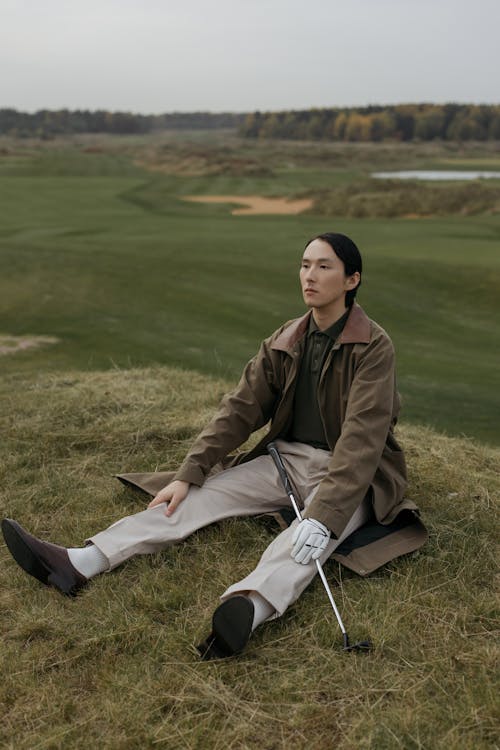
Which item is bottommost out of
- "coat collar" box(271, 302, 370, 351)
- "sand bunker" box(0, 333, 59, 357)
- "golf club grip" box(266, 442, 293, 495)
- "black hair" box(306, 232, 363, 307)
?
"sand bunker" box(0, 333, 59, 357)

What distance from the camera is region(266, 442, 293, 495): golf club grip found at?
4133 mm

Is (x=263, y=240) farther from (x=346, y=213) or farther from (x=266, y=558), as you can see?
(x=266, y=558)

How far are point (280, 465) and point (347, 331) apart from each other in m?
0.80

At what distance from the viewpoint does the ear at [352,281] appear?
13.4 feet

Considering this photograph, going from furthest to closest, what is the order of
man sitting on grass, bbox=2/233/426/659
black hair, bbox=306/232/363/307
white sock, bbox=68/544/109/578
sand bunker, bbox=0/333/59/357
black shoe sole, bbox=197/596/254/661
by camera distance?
sand bunker, bbox=0/333/59/357
black hair, bbox=306/232/363/307
white sock, bbox=68/544/109/578
man sitting on grass, bbox=2/233/426/659
black shoe sole, bbox=197/596/254/661

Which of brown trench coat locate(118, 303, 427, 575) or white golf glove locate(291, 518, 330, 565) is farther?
brown trench coat locate(118, 303, 427, 575)

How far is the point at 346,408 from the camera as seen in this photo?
13.1 feet

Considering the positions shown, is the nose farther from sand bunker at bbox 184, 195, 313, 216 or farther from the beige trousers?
sand bunker at bbox 184, 195, 313, 216

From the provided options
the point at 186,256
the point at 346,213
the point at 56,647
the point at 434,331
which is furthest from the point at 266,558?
the point at 346,213

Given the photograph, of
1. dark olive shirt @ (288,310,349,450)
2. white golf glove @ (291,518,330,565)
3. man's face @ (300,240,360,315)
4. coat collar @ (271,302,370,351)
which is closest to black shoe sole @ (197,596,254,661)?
white golf glove @ (291,518,330,565)

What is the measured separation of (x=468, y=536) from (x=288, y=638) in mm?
1361

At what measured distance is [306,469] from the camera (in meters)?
4.23

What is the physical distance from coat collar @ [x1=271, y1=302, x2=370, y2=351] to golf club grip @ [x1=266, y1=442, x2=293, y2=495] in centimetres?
54

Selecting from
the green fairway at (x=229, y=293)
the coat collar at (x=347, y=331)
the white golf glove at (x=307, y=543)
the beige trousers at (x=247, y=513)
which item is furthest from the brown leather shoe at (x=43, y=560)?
the green fairway at (x=229, y=293)
